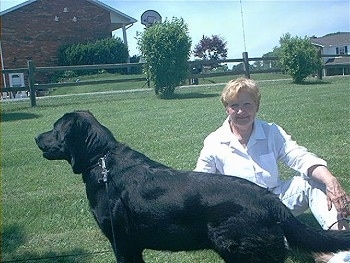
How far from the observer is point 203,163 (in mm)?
3896

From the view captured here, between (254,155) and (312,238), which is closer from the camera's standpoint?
(312,238)

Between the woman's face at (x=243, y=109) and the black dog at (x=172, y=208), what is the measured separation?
83 cm

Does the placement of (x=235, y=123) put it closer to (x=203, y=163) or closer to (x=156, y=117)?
(x=203, y=163)

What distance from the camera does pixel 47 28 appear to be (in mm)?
32531

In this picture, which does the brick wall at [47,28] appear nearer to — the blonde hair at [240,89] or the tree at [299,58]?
the tree at [299,58]

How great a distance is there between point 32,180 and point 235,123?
12.3ft

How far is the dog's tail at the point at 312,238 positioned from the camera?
280 cm

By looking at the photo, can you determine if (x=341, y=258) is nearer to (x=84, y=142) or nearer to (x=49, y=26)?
(x=84, y=142)

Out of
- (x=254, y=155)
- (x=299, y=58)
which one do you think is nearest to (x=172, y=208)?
(x=254, y=155)

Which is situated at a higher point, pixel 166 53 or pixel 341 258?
pixel 166 53

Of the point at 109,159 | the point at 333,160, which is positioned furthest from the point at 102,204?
the point at 333,160

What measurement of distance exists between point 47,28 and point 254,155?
102 feet

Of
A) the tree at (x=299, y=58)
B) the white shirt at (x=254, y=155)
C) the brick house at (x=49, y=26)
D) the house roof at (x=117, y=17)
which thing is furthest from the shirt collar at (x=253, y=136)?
the house roof at (x=117, y=17)

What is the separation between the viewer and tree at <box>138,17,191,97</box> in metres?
16.7
